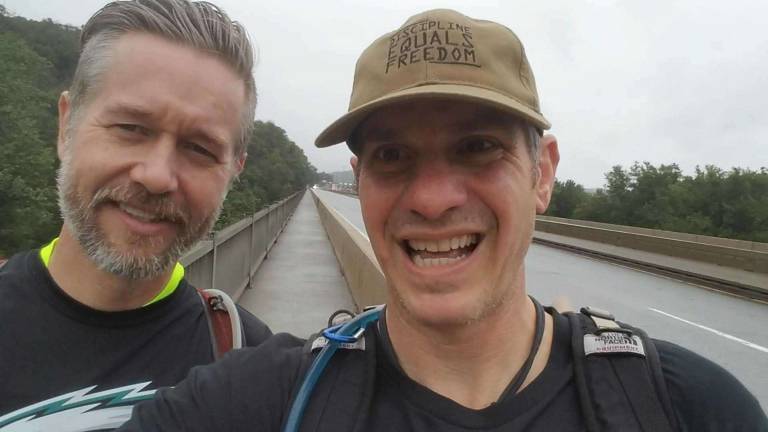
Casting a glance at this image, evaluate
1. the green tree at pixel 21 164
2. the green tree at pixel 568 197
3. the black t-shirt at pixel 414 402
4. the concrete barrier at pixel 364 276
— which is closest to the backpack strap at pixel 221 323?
the black t-shirt at pixel 414 402

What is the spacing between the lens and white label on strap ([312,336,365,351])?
5.53ft

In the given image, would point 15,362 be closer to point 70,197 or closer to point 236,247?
point 70,197

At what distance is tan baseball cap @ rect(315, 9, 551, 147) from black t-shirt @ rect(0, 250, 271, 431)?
110 cm

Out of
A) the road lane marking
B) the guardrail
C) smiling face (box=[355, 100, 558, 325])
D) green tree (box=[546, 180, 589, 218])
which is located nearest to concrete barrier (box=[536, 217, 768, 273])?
the road lane marking

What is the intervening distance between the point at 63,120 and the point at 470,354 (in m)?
1.97

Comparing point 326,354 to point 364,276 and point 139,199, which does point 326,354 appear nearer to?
point 139,199

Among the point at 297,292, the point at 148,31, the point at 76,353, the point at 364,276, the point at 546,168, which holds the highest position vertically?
the point at 148,31

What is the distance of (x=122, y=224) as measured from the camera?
1961mm

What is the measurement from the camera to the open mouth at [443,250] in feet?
5.58

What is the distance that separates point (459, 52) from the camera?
1.66 metres

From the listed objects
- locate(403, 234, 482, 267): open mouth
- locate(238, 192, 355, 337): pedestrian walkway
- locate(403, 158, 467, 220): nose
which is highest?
locate(403, 158, 467, 220): nose

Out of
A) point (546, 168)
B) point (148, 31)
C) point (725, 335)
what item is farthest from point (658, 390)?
point (725, 335)

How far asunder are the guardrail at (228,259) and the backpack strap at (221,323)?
115 cm

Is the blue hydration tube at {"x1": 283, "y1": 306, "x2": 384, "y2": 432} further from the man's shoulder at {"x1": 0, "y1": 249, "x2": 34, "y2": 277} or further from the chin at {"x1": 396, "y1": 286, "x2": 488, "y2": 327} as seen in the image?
the man's shoulder at {"x1": 0, "y1": 249, "x2": 34, "y2": 277}
